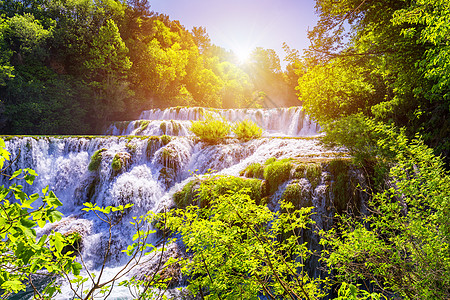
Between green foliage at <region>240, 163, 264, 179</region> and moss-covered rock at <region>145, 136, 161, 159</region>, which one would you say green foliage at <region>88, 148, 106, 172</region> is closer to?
moss-covered rock at <region>145, 136, 161, 159</region>

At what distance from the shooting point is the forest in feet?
Result: 6.77

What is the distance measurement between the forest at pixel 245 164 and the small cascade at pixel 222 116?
25cm

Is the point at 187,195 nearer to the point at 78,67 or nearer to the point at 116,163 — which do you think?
the point at 116,163

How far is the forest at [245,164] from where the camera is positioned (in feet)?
6.77

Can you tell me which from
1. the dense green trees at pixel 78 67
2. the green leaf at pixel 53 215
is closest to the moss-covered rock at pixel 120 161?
the green leaf at pixel 53 215

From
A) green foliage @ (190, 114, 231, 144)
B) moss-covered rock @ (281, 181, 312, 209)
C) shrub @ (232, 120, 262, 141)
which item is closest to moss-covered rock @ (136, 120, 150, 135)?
green foliage @ (190, 114, 231, 144)

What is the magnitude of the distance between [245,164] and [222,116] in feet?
29.9

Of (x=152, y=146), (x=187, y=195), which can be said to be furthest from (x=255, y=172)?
(x=152, y=146)

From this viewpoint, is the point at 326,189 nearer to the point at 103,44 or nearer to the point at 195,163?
the point at 195,163

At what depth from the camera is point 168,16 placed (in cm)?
3656

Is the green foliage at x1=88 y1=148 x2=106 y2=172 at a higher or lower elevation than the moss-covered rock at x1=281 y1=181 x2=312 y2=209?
lower

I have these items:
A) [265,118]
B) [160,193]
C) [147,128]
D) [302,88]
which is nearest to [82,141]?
[147,128]

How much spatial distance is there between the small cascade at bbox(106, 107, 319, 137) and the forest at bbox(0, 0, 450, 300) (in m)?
0.25

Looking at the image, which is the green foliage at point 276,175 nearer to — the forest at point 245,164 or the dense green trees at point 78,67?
the forest at point 245,164
